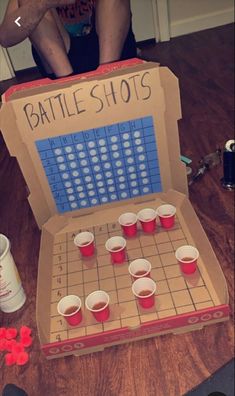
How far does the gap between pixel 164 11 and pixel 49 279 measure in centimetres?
262

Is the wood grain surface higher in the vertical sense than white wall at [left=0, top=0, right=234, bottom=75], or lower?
higher

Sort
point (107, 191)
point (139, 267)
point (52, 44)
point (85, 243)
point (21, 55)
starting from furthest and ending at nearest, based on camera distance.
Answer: point (21, 55) < point (52, 44) < point (107, 191) < point (85, 243) < point (139, 267)

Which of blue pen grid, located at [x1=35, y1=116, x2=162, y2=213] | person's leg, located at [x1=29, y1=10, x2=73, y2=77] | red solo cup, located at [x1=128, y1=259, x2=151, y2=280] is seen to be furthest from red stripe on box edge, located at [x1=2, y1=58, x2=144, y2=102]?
red solo cup, located at [x1=128, y1=259, x2=151, y2=280]

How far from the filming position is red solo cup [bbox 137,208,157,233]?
1.13 meters

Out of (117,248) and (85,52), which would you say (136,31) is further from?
(117,248)

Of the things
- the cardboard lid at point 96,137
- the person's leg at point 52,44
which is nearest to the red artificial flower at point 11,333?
the cardboard lid at point 96,137

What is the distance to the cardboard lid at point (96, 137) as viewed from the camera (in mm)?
1077

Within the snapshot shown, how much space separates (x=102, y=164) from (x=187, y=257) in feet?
1.21

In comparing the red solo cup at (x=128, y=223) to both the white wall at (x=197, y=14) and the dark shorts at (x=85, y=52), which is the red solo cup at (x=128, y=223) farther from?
the white wall at (x=197, y=14)

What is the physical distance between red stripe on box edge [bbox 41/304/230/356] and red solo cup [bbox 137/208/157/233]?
314mm

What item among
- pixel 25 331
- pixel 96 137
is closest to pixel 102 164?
pixel 96 137

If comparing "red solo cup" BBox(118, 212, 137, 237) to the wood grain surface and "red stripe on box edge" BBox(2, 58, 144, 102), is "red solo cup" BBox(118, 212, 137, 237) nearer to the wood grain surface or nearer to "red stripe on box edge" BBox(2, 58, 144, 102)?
the wood grain surface

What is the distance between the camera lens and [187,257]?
1.01 metres

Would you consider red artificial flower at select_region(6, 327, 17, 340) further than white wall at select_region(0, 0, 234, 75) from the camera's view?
No
